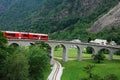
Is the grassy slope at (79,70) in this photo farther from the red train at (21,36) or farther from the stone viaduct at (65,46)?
the red train at (21,36)

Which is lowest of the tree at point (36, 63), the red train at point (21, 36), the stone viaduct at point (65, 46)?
the tree at point (36, 63)

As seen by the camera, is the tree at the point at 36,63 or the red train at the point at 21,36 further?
the red train at the point at 21,36

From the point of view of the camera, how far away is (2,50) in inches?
2926

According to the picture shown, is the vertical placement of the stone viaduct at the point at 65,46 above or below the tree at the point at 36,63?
above

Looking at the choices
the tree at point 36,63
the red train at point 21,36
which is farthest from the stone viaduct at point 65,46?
the tree at point 36,63

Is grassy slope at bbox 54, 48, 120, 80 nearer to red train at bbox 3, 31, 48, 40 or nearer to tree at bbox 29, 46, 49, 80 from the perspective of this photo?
tree at bbox 29, 46, 49, 80

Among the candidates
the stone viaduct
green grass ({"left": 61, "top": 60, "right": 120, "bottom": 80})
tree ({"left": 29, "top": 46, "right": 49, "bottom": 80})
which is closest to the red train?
the stone viaduct

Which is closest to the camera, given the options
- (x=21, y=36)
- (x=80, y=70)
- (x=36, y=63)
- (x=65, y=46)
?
(x=36, y=63)

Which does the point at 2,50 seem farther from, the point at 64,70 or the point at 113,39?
the point at 113,39

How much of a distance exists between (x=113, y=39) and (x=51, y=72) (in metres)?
88.3

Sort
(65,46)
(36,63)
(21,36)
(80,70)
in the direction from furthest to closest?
(65,46), (21,36), (80,70), (36,63)

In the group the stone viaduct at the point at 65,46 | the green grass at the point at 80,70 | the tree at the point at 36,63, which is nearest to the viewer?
the tree at the point at 36,63

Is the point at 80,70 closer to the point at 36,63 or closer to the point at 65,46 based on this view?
the point at 65,46

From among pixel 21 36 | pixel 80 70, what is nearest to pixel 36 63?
pixel 80 70
